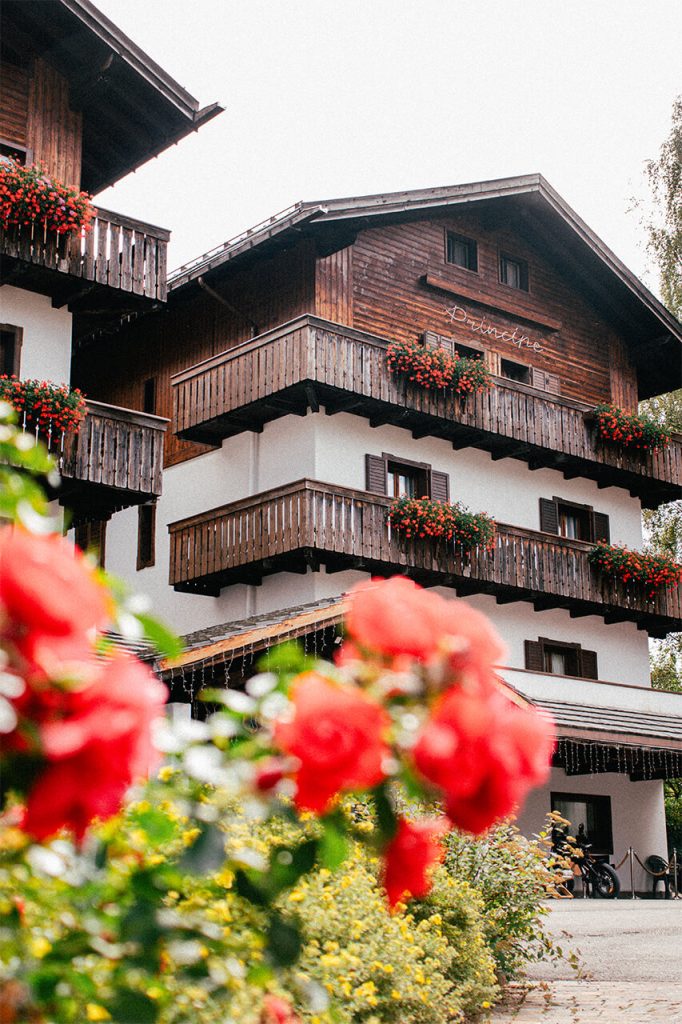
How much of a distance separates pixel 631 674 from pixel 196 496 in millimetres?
9690

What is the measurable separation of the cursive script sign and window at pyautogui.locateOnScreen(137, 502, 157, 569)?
6900 mm

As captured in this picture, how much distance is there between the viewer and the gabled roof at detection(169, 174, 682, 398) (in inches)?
906

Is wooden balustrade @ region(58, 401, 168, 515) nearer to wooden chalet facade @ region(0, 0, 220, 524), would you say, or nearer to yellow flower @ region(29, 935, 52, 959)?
wooden chalet facade @ region(0, 0, 220, 524)

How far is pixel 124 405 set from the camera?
27.4m

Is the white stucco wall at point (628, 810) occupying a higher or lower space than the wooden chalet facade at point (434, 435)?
lower

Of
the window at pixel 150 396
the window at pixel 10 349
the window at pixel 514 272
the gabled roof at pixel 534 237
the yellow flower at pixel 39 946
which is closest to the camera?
the yellow flower at pixel 39 946

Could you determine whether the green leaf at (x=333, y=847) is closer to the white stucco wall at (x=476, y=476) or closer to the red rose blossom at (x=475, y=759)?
the red rose blossom at (x=475, y=759)

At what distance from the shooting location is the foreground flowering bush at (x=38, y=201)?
16.1m

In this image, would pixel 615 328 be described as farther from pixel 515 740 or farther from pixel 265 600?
pixel 515 740

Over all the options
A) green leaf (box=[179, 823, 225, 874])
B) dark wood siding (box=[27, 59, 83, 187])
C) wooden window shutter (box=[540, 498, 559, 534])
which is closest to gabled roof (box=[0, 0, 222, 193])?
dark wood siding (box=[27, 59, 83, 187])

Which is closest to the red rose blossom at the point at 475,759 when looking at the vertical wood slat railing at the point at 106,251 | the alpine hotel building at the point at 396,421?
the vertical wood slat railing at the point at 106,251

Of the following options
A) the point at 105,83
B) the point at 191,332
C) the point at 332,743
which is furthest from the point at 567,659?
the point at 332,743

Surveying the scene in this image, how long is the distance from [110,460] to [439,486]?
28.6 feet

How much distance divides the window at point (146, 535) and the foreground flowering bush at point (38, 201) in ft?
32.9
